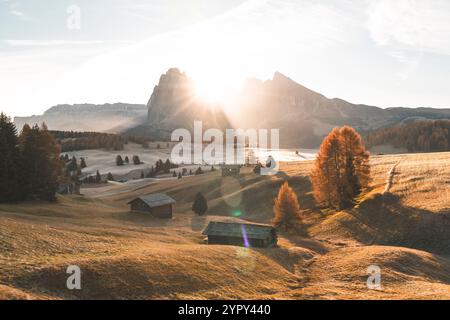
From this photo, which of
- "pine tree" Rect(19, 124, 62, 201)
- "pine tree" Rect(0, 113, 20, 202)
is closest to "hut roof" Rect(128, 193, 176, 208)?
"pine tree" Rect(19, 124, 62, 201)

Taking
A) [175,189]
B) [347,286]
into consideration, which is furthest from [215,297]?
[175,189]

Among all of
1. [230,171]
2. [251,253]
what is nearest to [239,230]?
[251,253]

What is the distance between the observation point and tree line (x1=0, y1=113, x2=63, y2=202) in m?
65.2

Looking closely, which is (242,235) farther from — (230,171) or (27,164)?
(230,171)

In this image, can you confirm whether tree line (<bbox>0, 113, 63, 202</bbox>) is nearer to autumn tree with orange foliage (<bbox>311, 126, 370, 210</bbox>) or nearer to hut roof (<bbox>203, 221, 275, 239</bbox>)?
hut roof (<bbox>203, 221, 275, 239</bbox>)

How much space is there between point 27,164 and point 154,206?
25.5 m

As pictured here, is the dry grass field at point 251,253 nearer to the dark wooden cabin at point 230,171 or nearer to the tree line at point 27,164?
the tree line at point 27,164

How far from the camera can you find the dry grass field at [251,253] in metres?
28.4

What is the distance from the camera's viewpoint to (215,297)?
96.9 ft

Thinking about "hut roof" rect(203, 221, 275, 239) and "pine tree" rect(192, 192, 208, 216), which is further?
"pine tree" rect(192, 192, 208, 216)

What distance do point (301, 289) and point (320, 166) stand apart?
4473cm

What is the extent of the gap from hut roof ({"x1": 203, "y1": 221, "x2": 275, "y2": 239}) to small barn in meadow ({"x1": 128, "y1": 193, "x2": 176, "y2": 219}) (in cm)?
2367

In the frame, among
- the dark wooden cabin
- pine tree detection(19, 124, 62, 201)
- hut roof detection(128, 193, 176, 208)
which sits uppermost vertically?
pine tree detection(19, 124, 62, 201)

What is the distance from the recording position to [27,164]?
6981cm
